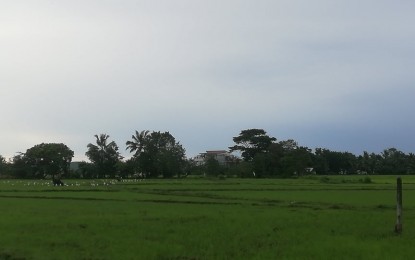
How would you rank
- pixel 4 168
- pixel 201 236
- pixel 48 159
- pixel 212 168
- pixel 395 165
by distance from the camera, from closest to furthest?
pixel 201 236, pixel 48 159, pixel 212 168, pixel 4 168, pixel 395 165

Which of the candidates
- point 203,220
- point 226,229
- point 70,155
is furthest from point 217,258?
point 70,155

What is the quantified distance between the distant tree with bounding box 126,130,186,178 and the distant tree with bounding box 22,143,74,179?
11.3 m

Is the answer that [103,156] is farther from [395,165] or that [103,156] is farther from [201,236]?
[201,236]

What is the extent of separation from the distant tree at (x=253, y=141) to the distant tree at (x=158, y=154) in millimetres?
13333

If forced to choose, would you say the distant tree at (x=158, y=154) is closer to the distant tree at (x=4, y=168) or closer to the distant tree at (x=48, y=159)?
the distant tree at (x=48, y=159)

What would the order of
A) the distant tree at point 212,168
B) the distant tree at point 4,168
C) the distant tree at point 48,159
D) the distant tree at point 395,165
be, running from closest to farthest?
the distant tree at point 48,159 → the distant tree at point 212,168 → the distant tree at point 4,168 → the distant tree at point 395,165

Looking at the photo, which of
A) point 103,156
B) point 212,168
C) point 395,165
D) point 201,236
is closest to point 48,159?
point 103,156

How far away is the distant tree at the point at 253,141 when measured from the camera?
9400 cm

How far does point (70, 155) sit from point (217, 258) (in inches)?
3081

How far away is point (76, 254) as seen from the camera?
982 cm

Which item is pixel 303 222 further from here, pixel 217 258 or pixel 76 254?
pixel 76 254

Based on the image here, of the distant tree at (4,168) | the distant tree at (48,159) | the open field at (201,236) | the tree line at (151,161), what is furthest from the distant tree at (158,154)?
the open field at (201,236)

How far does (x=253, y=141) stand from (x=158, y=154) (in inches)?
777

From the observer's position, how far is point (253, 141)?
9444 cm
